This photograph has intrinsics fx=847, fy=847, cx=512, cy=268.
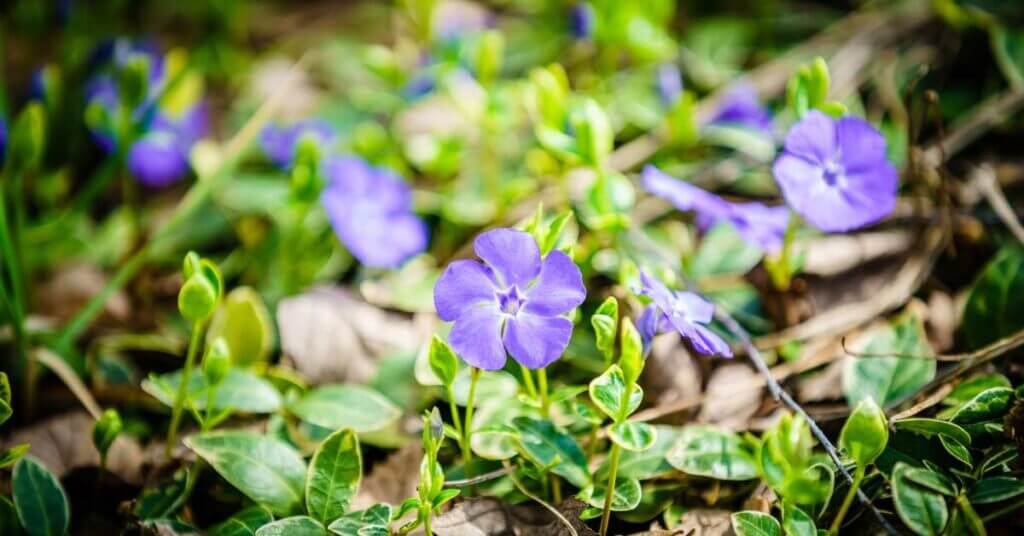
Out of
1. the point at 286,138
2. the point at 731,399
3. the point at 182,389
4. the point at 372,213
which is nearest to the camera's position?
the point at 182,389

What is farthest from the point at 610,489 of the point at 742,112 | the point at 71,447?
the point at 742,112

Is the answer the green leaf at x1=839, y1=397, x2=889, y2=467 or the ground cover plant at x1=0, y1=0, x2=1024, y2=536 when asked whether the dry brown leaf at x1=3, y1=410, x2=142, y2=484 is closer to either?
the ground cover plant at x1=0, y1=0, x2=1024, y2=536

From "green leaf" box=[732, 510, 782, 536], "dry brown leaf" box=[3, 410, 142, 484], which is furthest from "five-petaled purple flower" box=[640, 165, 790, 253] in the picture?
"dry brown leaf" box=[3, 410, 142, 484]

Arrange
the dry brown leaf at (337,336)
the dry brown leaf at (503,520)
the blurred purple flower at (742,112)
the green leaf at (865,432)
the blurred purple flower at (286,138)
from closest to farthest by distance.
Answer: the green leaf at (865,432)
the dry brown leaf at (503,520)
the dry brown leaf at (337,336)
the blurred purple flower at (742,112)
the blurred purple flower at (286,138)

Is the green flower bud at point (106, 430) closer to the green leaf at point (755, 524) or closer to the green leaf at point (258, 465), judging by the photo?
the green leaf at point (258, 465)

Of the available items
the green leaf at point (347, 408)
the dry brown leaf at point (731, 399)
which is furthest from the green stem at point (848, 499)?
the green leaf at point (347, 408)

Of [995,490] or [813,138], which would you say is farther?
[813,138]

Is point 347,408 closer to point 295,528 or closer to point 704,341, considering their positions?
point 295,528

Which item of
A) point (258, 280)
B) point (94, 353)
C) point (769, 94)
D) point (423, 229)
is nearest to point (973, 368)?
point (769, 94)
